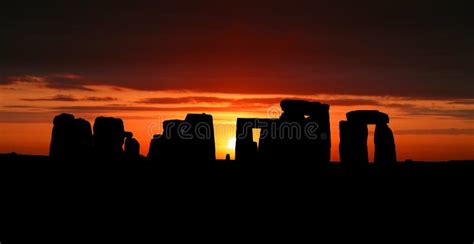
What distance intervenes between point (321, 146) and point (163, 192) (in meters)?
8.96

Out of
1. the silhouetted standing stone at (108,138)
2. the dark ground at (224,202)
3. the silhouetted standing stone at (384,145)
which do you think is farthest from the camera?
the silhouetted standing stone at (108,138)

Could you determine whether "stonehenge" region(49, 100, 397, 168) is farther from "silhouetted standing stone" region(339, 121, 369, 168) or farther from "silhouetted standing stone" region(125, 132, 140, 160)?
"silhouetted standing stone" region(125, 132, 140, 160)

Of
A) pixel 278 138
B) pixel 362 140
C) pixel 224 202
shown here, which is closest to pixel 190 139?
pixel 278 138

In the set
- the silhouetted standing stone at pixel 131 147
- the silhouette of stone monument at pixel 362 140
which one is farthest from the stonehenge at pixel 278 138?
the silhouetted standing stone at pixel 131 147

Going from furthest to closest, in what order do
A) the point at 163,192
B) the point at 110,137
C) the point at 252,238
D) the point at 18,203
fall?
the point at 110,137 → the point at 163,192 → the point at 18,203 → the point at 252,238

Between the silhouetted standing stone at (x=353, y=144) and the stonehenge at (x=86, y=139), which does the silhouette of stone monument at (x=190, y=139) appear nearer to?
the stonehenge at (x=86, y=139)

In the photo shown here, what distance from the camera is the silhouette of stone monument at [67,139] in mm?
29953

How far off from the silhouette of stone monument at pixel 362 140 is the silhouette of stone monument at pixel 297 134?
0.71 metres

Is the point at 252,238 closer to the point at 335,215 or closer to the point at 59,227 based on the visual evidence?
the point at 335,215

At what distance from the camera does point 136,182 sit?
25.0 m

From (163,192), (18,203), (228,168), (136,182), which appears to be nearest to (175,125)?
(228,168)

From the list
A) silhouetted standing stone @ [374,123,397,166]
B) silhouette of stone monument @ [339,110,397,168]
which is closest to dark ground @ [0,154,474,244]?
silhouette of stone monument @ [339,110,397,168]

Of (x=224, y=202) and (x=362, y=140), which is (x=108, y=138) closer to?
(x=362, y=140)

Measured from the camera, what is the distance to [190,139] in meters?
29.7
